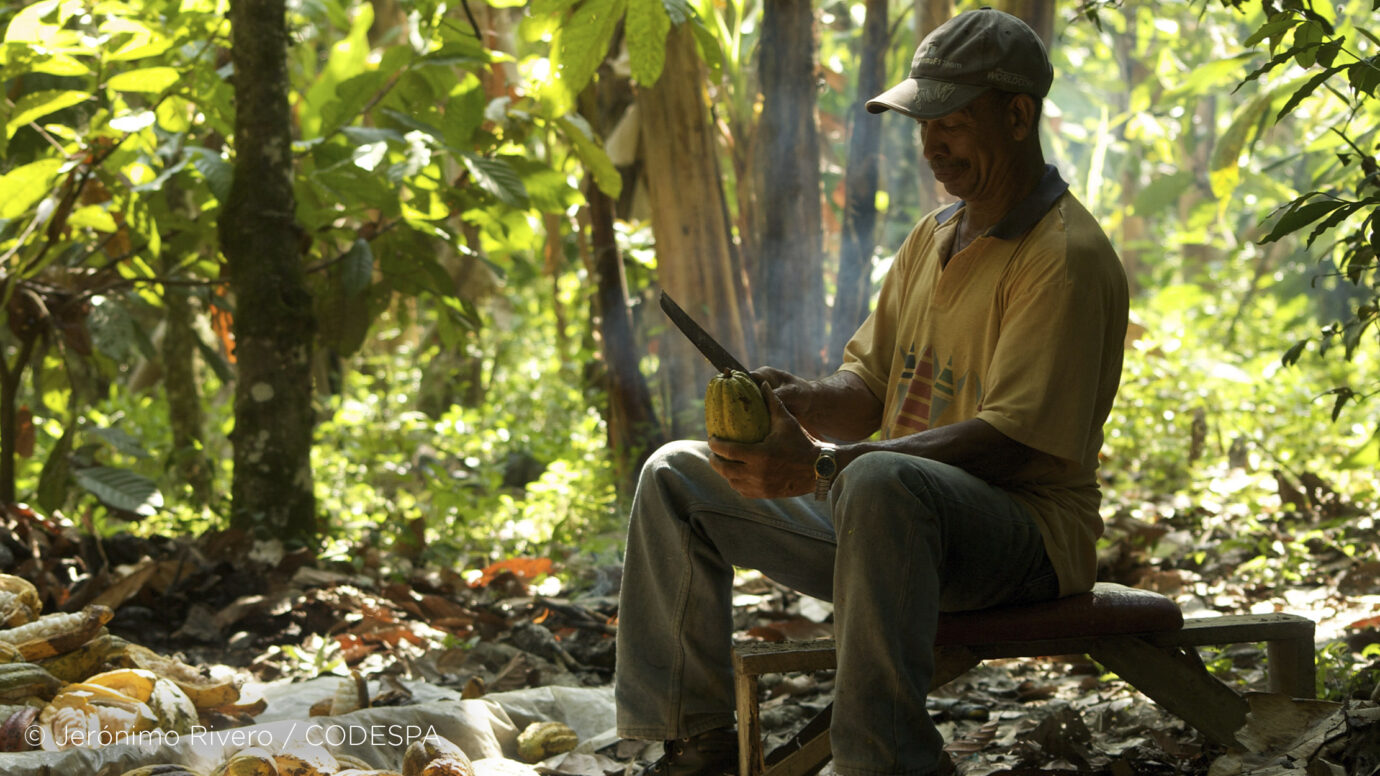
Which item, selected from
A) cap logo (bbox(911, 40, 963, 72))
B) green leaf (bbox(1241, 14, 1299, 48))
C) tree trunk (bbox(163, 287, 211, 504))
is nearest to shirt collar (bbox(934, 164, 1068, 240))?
cap logo (bbox(911, 40, 963, 72))

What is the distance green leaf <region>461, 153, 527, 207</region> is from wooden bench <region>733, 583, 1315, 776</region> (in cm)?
182

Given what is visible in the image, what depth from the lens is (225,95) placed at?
388 cm

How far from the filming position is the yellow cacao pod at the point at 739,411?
197 centimetres

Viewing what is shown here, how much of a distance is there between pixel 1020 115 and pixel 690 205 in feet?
8.81

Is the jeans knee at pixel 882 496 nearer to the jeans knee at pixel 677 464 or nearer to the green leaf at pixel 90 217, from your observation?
the jeans knee at pixel 677 464

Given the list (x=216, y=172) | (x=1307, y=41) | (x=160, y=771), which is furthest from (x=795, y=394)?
(x=216, y=172)

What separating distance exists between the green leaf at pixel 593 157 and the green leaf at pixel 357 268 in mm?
747

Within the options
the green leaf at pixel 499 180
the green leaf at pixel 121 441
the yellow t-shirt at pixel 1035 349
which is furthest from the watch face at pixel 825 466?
the green leaf at pixel 121 441

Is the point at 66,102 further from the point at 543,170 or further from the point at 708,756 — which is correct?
the point at 708,756

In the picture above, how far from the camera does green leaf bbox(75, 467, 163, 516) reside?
335cm

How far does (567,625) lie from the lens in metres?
3.38

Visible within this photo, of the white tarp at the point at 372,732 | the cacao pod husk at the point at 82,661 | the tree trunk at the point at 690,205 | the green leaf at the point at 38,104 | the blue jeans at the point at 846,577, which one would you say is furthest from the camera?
the tree trunk at the point at 690,205

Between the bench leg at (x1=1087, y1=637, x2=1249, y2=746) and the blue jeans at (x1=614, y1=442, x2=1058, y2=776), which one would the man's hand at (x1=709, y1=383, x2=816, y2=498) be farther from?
the bench leg at (x1=1087, y1=637, x2=1249, y2=746)

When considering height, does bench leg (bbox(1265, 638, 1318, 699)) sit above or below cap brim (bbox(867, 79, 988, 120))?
below
